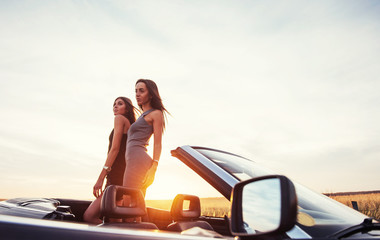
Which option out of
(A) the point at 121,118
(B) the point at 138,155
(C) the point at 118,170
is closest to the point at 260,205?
(B) the point at 138,155

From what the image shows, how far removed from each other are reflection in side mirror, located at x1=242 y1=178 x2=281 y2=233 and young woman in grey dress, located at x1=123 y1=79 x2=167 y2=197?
2.09m

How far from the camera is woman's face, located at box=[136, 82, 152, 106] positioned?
3828 millimetres

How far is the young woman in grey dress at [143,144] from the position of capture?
3410 mm

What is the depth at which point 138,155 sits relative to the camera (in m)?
3.53

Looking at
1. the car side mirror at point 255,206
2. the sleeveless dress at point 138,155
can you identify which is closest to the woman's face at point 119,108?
the sleeveless dress at point 138,155

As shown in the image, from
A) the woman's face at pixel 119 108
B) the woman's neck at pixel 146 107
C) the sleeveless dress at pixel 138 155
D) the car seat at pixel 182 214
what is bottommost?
the car seat at pixel 182 214

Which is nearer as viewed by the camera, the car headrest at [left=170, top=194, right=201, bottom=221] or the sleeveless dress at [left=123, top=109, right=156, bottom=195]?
the car headrest at [left=170, top=194, right=201, bottom=221]

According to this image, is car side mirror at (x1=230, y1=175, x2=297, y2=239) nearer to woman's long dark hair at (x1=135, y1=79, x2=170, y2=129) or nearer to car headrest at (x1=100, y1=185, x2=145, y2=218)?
car headrest at (x1=100, y1=185, x2=145, y2=218)

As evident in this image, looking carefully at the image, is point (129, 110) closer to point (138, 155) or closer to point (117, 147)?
point (117, 147)

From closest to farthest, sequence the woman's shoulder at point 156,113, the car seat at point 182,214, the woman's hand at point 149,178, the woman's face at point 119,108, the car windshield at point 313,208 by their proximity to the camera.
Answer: the car windshield at point 313,208 < the car seat at point 182,214 < the woman's hand at point 149,178 < the woman's shoulder at point 156,113 < the woman's face at point 119,108

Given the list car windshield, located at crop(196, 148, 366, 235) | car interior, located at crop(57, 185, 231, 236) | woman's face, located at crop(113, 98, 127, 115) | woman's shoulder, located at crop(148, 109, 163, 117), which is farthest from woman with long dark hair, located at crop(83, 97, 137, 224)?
car windshield, located at crop(196, 148, 366, 235)

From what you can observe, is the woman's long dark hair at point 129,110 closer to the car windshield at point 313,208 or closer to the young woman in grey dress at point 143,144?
the young woman in grey dress at point 143,144

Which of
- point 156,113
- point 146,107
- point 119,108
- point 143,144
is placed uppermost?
point 119,108

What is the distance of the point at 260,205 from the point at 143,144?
7.75ft
